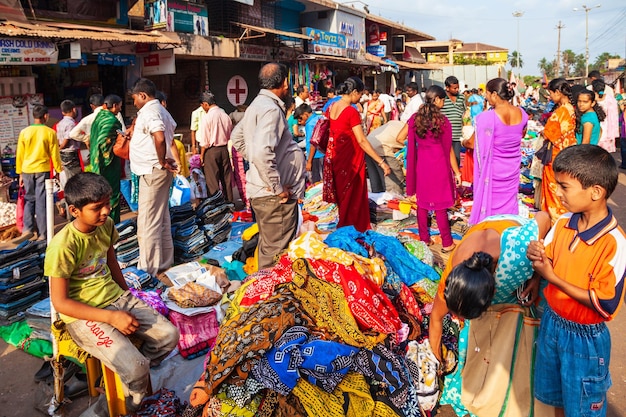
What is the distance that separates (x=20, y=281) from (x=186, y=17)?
327 inches

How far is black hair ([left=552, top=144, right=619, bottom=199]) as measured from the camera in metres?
2.07

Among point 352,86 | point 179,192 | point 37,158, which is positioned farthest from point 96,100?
point 352,86

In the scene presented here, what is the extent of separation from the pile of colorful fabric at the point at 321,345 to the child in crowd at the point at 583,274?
93cm

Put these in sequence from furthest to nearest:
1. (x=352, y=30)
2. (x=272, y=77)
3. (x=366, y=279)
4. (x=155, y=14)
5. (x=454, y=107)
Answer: (x=352, y=30) → (x=155, y=14) → (x=454, y=107) → (x=272, y=77) → (x=366, y=279)

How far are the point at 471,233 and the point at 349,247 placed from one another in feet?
5.53

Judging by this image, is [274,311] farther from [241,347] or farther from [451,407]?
[451,407]

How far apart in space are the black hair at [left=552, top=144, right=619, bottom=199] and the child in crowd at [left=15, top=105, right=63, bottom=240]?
6.02 m

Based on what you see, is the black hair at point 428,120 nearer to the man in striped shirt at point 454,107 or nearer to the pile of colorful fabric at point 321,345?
the pile of colorful fabric at point 321,345

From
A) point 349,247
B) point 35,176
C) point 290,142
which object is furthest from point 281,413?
point 35,176

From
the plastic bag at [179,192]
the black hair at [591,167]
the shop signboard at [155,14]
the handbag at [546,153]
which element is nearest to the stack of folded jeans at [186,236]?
A: the plastic bag at [179,192]

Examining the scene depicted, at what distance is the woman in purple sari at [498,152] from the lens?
15.9 ft

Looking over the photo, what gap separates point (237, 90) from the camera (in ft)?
47.3

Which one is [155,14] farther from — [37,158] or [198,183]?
[37,158]

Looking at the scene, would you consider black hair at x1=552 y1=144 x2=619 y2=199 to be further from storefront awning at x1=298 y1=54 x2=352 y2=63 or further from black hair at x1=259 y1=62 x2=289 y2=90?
storefront awning at x1=298 y1=54 x2=352 y2=63
